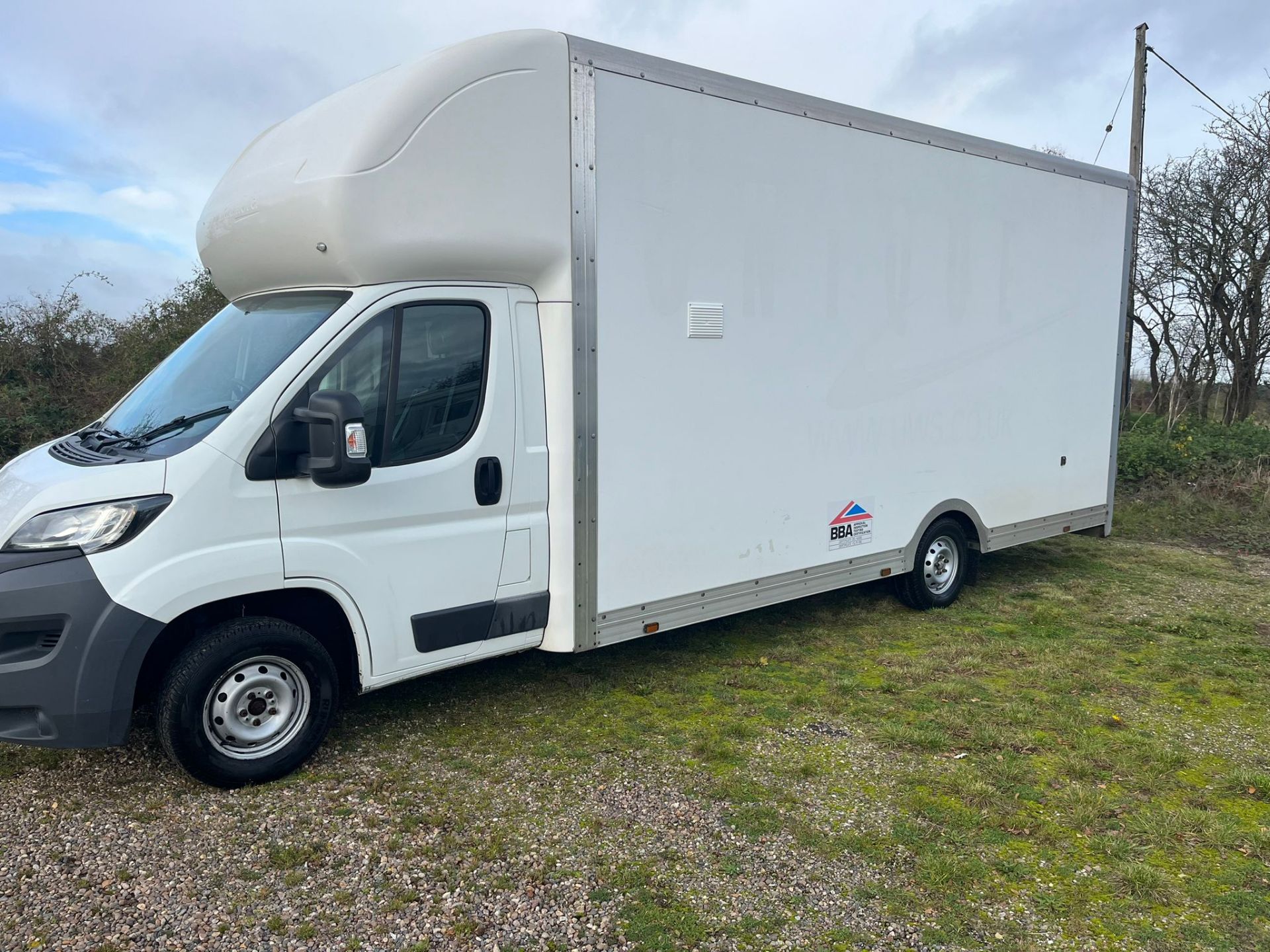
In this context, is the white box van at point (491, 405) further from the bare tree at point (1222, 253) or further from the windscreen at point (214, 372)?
the bare tree at point (1222, 253)

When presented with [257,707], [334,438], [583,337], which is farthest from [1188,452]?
[257,707]

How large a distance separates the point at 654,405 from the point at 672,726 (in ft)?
5.51

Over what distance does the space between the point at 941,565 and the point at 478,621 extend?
3905 millimetres

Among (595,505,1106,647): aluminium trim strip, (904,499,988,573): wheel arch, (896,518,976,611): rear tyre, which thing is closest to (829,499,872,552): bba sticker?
(595,505,1106,647): aluminium trim strip

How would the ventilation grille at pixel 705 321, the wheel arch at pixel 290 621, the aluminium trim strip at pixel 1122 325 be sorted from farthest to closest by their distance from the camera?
the aluminium trim strip at pixel 1122 325
the ventilation grille at pixel 705 321
the wheel arch at pixel 290 621

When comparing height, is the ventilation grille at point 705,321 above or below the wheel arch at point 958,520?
above

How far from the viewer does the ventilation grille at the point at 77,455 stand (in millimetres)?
3691

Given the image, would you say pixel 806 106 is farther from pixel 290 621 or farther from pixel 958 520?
pixel 290 621

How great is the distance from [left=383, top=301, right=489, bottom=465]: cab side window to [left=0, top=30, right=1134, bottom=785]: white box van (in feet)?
0.05

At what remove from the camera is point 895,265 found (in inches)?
231

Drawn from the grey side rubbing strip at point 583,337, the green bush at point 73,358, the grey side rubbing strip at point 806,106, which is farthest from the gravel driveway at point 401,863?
the green bush at point 73,358

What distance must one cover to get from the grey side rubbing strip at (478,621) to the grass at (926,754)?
0.53 meters

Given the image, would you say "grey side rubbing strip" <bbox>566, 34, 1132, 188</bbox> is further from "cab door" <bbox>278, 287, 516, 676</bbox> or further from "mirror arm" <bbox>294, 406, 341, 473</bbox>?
"mirror arm" <bbox>294, 406, 341, 473</bbox>

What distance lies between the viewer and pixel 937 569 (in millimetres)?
6789
